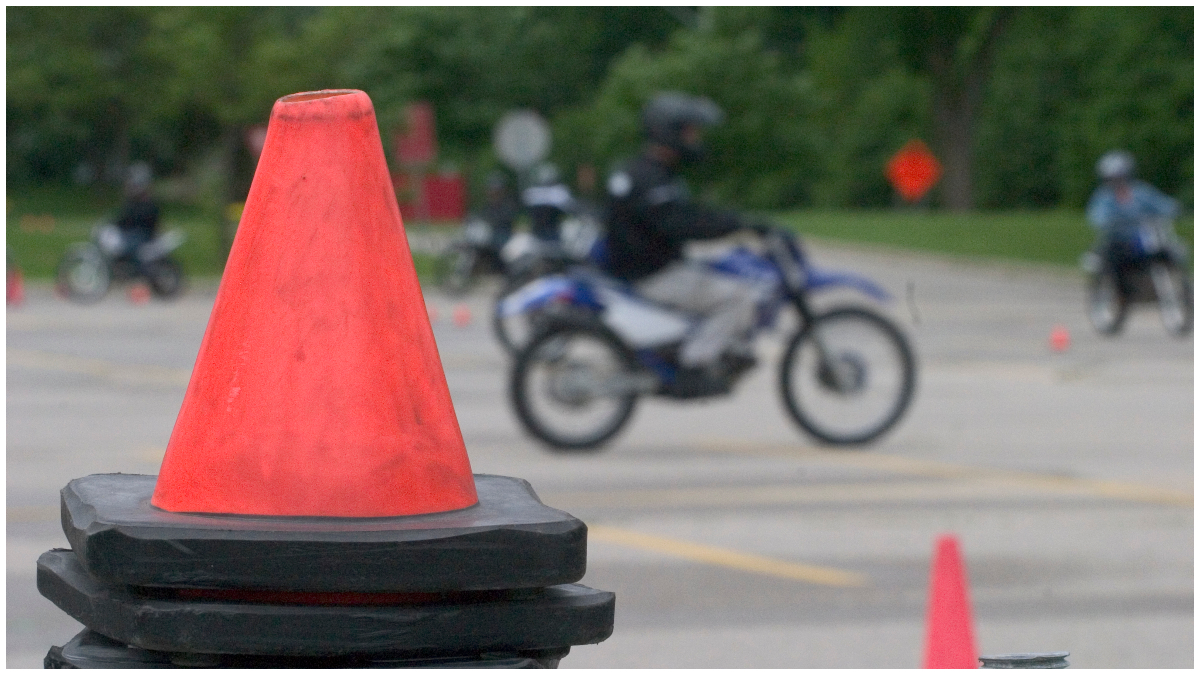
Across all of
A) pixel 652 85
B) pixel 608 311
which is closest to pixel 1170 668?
pixel 608 311

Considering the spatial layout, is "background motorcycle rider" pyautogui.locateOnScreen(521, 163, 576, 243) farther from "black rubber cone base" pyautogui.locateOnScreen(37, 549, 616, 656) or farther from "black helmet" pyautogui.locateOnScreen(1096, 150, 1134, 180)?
"black rubber cone base" pyautogui.locateOnScreen(37, 549, 616, 656)

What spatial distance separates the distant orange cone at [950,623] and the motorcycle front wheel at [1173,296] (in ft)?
45.0

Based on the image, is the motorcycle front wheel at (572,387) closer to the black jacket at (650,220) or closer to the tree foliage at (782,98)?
the black jacket at (650,220)

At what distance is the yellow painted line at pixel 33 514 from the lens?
714 centimetres

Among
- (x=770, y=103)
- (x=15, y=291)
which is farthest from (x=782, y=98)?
(x=15, y=291)

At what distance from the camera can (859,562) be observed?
641cm

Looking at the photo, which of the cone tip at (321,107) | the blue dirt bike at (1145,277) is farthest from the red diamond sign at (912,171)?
the cone tip at (321,107)

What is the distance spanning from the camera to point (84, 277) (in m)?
23.6

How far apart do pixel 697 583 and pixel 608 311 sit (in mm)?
3602

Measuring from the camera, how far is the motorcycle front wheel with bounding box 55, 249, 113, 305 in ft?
77.2

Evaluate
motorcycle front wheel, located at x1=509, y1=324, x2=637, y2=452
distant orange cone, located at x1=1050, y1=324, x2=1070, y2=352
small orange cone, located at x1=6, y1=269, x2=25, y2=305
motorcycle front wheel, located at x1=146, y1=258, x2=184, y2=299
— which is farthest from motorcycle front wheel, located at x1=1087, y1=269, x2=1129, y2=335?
small orange cone, located at x1=6, y1=269, x2=25, y2=305

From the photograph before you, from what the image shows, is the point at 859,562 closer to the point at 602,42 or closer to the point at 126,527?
the point at 126,527

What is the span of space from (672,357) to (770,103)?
63.7 meters

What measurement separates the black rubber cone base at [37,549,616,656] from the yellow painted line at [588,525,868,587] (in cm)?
372
